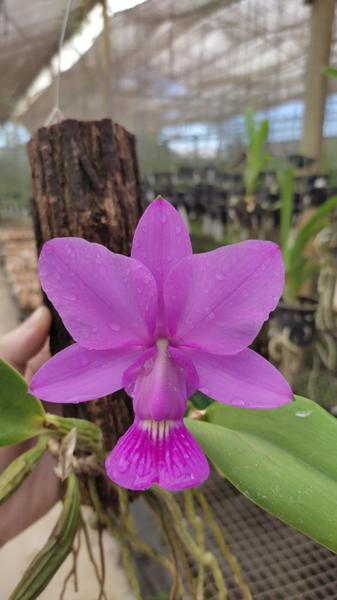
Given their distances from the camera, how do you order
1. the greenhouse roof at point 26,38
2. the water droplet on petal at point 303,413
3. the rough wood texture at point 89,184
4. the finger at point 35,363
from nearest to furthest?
the water droplet on petal at point 303,413, the rough wood texture at point 89,184, the finger at point 35,363, the greenhouse roof at point 26,38

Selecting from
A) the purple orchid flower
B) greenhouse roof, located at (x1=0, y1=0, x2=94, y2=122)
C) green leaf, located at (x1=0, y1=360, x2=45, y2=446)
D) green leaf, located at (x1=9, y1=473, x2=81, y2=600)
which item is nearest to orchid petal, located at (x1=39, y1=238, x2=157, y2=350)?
the purple orchid flower

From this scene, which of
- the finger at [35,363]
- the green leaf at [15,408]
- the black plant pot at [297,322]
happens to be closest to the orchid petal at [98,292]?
the green leaf at [15,408]

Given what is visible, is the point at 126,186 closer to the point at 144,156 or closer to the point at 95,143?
the point at 95,143

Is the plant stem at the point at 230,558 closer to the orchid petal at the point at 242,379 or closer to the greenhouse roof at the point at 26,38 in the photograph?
the orchid petal at the point at 242,379

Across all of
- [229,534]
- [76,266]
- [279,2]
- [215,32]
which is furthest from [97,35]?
[215,32]

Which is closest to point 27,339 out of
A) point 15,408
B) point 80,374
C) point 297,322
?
point 15,408

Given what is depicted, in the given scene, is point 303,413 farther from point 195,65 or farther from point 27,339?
point 195,65

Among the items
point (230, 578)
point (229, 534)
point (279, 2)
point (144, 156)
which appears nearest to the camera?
point (230, 578)
